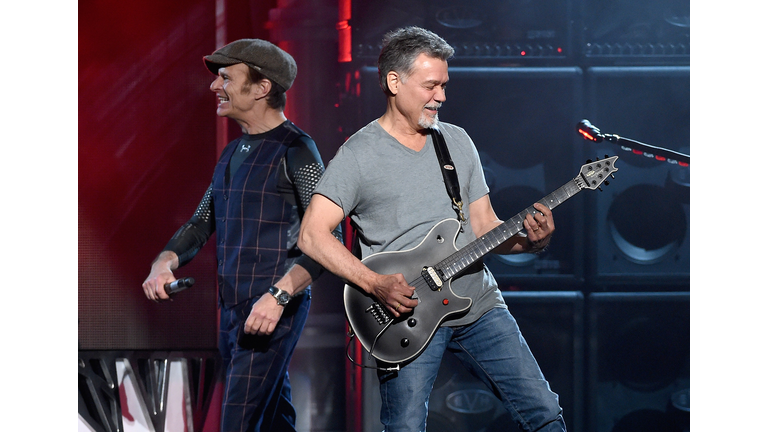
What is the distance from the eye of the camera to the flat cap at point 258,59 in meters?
2.82

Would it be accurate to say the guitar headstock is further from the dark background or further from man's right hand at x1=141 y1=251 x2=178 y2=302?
man's right hand at x1=141 y1=251 x2=178 y2=302

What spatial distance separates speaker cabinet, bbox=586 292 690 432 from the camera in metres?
3.34

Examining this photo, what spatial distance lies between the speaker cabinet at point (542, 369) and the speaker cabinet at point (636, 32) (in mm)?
1143

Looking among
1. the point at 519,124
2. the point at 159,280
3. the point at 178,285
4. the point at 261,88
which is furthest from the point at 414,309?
the point at 519,124

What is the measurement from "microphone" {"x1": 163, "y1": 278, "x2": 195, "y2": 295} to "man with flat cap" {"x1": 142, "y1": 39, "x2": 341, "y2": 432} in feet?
0.12

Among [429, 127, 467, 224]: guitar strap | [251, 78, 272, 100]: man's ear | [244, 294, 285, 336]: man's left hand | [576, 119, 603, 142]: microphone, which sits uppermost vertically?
[251, 78, 272, 100]: man's ear

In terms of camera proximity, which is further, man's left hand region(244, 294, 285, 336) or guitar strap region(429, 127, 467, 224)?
man's left hand region(244, 294, 285, 336)

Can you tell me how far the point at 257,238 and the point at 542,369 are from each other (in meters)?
1.53

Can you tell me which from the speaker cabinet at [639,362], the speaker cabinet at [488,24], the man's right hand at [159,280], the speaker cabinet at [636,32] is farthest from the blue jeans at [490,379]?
the speaker cabinet at [636,32]

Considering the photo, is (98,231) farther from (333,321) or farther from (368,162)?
(368,162)

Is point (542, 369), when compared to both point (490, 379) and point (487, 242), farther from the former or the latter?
point (487, 242)

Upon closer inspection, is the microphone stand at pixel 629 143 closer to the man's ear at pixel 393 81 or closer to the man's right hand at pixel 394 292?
the man's ear at pixel 393 81

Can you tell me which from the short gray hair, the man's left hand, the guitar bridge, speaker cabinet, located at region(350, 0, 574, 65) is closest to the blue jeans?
the guitar bridge

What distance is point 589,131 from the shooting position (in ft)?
10.7
